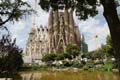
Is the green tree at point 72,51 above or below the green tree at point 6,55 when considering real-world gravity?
below

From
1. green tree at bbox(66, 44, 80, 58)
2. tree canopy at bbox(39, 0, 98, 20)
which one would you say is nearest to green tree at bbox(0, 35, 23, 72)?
tree canopy at bbox(39, 0, 98, 20)

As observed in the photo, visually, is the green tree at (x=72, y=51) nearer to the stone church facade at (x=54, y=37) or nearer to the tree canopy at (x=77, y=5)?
the stone church facade at (x=54, y=37)

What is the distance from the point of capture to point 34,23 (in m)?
191

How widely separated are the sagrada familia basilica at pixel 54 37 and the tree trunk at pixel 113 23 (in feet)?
543

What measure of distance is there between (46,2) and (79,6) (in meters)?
1.21

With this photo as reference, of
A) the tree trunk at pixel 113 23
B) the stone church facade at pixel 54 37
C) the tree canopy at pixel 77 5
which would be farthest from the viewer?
the stone church facade at pixel 54 37

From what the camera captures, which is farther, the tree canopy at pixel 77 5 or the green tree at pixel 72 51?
the green tree at pixel 72 51

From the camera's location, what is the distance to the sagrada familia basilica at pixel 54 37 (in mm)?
176750

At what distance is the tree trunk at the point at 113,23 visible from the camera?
831 centimetres

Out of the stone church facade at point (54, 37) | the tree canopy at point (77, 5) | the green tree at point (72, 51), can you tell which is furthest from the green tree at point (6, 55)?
the stone church facade at point (54, 37)

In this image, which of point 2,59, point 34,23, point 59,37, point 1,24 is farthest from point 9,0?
point 34,23

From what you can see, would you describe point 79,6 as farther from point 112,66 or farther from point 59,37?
point 59,37

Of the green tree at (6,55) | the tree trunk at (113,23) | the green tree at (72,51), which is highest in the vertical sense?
the tree trunk at (113,23)

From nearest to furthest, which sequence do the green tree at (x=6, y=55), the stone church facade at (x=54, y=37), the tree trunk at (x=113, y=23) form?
1. the tree trunk at (x=113, y=23)
2. the green tree at (x=6, y=55)
3. the stone church facade at (x=54, y=37)
